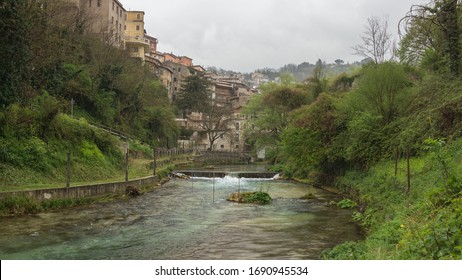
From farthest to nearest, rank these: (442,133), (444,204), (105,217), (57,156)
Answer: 1. (57,156)
2. (442,133)
3. (105,217)
4. (444,204)

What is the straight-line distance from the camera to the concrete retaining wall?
18.7 m

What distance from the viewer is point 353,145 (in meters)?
27.4

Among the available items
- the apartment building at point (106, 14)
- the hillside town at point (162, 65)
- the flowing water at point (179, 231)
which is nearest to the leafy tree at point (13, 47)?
the flowing water at point (179, 231)

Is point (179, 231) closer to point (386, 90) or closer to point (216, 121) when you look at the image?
point (386, 90)

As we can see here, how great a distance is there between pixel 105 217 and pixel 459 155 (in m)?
14.4

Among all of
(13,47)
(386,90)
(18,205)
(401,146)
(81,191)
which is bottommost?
(18,205)

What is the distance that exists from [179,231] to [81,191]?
8554mm

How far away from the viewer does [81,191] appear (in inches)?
858

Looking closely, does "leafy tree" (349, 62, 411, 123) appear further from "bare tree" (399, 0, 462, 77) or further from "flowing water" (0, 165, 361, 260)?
"flowing water" (0, 165, 361, 260)

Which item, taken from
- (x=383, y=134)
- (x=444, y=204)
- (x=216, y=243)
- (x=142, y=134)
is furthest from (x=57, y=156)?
(x=142, y=134)

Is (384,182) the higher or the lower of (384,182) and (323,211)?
the higher

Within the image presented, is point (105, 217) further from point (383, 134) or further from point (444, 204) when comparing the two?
point (383, 134)

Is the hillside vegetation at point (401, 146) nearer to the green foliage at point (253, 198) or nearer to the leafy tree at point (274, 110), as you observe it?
the green foliage at point (253, 198)

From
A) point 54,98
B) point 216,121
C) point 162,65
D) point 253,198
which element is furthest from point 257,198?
point 162,65
